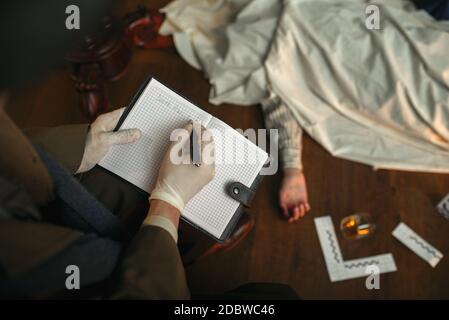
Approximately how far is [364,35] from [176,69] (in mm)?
767

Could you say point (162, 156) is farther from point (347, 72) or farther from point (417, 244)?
point (417, 244)

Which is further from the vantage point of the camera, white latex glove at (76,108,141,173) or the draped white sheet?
the draped white sheet

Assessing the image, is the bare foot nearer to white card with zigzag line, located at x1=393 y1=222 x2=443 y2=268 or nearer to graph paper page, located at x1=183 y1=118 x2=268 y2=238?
white card with zigzag line, located at x1=393 y1=222 x2=443 y2=268

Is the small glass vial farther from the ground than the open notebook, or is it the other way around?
the open notebook

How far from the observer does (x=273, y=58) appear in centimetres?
132

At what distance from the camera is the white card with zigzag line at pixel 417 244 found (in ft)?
4.05

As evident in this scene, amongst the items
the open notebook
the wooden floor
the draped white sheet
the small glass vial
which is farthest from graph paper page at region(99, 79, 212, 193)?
the small glass vial

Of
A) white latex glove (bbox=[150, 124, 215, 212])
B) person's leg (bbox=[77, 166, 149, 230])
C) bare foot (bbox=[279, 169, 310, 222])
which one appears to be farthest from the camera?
bare foot (bbox=[279, 169, 310, 222])

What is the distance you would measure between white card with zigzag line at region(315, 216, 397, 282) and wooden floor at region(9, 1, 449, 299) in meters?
0.02

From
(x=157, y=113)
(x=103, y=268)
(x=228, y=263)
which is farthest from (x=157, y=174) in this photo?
(x=228, y=263)

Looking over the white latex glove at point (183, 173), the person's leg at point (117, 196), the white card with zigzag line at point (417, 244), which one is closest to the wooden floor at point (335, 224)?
the white card with zigzag line at point (417, 244)

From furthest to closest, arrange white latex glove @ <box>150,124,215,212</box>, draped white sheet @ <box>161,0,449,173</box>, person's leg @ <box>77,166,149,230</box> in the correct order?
1. draped white sheet @ <box>161,0,449,173</box>
2. person's leg @ <box>77,166,149,230</box>
3. white latex glove @ <box>150,124,215,212</box>

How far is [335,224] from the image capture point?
4.25ft

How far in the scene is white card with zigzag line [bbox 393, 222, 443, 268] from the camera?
Answer: 123 cm
